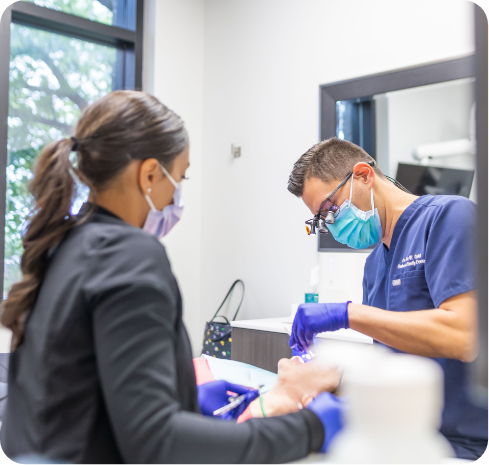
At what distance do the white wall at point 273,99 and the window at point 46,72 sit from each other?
688 mm

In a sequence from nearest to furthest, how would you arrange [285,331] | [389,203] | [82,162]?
[82,162], [389,203], [285,331]

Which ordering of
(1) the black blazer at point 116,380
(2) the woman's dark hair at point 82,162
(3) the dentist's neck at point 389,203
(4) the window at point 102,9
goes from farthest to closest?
(4) the window at point 102,9 < (3) the dentist's neck at point 389,203 < (2) the woman's dark hair at point 82,162 < (1) the black blazer at point 116,380

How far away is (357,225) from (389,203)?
0.12 meters

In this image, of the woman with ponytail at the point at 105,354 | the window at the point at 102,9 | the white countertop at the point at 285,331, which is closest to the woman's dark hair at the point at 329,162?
the white countertop at the point at 285,331

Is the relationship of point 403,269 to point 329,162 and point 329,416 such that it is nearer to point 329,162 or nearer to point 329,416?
point 329,162

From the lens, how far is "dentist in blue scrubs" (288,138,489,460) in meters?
1.09

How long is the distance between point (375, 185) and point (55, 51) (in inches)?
101

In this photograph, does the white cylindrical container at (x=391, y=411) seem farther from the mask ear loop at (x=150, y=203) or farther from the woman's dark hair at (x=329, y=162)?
the woman's dark hair at (x=329, y=162)

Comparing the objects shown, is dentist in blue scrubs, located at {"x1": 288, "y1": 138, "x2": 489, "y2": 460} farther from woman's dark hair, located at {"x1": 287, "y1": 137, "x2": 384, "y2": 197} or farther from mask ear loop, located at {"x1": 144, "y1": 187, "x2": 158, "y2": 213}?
mask ear loop, located at {"x1": 144, "y1": 187, "x2": 158, "y2": 213}

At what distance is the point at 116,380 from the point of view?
0.58 metres

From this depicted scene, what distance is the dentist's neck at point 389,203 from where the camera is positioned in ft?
4.76

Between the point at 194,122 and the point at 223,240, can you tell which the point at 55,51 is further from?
the point at 223,240

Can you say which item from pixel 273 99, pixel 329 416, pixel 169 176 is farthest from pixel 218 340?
pixel 329 416

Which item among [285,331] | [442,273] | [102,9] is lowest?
[285,331]
